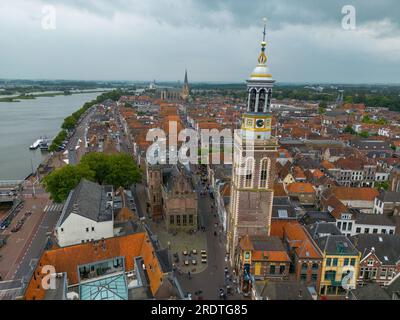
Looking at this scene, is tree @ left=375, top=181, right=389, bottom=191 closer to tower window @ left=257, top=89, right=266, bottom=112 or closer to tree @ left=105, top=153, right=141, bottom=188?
tower window @ left=257, top=89, right=266, bottom=112

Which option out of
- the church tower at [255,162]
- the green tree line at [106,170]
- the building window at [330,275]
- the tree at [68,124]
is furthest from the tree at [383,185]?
the tree at [68,124]

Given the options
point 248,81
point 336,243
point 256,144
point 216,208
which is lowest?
point 216,208

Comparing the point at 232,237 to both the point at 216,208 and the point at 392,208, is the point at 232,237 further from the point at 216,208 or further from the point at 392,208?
the point at 392,208

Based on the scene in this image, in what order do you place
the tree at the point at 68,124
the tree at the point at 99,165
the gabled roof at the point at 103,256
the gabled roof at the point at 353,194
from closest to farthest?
the gabled roof at the point at 103,256, the gabled roof at the point at 353,194, the tree at the point at 99,165, the tree at the point at 68,124

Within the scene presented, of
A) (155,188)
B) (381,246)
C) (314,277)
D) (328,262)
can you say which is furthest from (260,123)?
(155,188)

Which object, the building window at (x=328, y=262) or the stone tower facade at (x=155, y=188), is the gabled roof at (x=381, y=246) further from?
the stone tower facade at (x=155, y=188)
